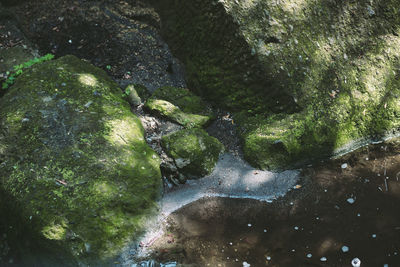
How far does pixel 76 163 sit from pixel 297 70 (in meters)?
3.00

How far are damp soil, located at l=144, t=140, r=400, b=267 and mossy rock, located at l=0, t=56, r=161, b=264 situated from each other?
1.73 feet

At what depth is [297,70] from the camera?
472cm

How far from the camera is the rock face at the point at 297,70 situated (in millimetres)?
4625

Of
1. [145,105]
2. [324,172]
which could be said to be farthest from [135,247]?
[324,172]

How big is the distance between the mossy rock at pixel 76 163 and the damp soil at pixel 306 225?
0.53m

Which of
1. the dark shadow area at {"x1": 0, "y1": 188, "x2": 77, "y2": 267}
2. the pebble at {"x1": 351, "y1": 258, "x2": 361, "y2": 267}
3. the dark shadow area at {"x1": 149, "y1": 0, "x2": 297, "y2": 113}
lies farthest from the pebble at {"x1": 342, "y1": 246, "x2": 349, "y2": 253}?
the dark shadow area at {"x1": 0, "y1": 188, "x2": 77, "y2": 267}

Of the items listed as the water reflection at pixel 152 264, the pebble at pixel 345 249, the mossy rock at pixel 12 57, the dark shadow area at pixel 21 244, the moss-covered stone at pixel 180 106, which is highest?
the pebble at pixel 345 249

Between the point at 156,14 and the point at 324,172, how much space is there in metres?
3.61

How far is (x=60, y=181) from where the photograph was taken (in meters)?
3.61

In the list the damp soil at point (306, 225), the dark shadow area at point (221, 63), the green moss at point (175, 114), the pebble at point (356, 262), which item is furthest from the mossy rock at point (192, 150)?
the pebble at point (356, 262)

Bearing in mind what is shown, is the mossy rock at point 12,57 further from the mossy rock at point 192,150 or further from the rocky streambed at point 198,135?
the mossy rock at point 192,150

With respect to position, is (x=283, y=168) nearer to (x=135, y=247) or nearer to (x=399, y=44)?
(x=135, y=247)

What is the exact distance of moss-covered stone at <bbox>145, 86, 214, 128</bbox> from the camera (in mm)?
4816

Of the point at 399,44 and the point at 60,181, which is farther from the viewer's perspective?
the point at 399,44
